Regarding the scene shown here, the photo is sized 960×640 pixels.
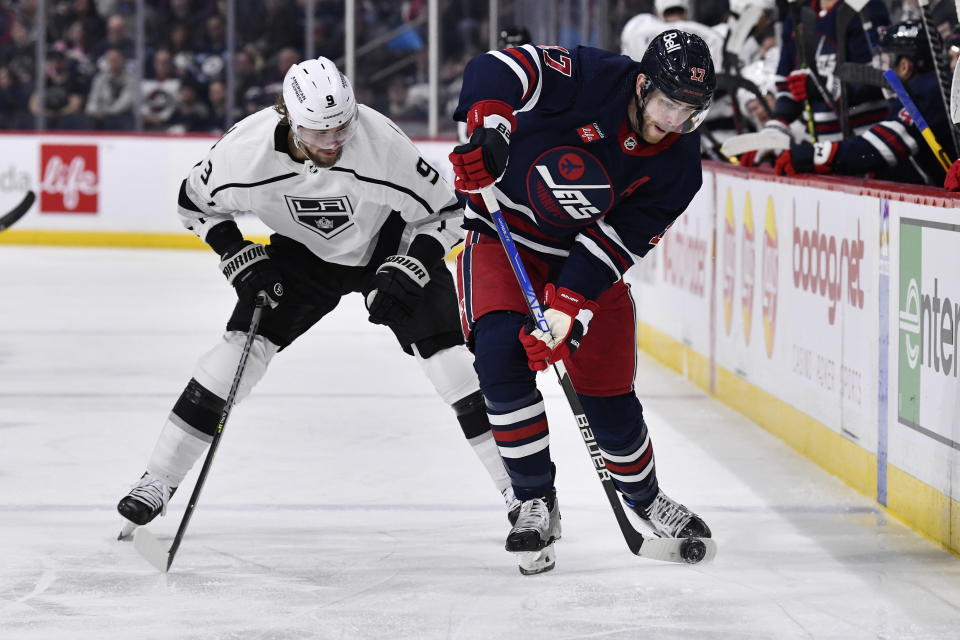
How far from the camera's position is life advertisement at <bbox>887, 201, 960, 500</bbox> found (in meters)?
3.45

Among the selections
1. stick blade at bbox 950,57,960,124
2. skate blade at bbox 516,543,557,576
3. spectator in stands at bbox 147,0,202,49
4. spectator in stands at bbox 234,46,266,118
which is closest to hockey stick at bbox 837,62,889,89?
stick blade at bbox 950,57,960,124

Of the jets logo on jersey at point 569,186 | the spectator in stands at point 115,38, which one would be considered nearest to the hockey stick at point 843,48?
the jets logo on jersey at point 569,186

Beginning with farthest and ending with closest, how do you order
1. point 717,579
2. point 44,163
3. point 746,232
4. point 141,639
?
point 44,163, point 746,232, point 717,579, point 141,639

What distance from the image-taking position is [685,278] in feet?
20.6

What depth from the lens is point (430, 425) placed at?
5.11 metres

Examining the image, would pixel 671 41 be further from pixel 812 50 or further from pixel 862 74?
pixel 812 50

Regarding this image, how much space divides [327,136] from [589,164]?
0.54 metres

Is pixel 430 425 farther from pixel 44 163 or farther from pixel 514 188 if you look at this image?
pixel 44 163

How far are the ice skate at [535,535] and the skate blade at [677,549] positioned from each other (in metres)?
0.19

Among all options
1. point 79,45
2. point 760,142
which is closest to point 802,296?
point 760,142

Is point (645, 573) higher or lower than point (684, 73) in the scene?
lower

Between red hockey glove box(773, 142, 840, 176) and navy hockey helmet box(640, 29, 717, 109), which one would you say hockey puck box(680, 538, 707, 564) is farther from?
red hockey glove box(773, 142, 840, 176)

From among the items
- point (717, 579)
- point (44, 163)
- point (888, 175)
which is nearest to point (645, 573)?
point (717, 579)

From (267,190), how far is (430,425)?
70.5 inches
